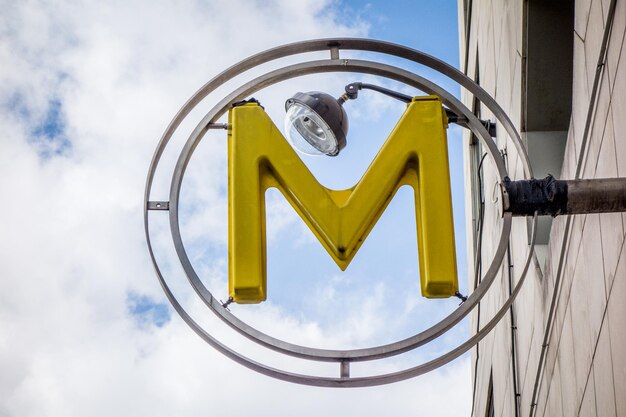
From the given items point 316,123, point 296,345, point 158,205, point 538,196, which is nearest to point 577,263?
point 538,196

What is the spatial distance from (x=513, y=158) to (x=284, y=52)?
3.61 meters

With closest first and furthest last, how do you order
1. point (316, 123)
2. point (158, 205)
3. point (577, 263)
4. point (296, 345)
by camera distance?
point (296, 345) < point (158, 205) < point (577, 263) < point (316, 123)

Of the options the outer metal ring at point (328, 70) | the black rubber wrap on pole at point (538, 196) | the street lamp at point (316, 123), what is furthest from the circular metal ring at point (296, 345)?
the street lamp at point (316, 123)

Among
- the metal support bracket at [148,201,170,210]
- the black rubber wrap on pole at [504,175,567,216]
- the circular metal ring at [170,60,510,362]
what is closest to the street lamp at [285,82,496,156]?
the circular metal ring at [170,60,510,362]

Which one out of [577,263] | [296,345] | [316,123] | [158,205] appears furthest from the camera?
[316,123]

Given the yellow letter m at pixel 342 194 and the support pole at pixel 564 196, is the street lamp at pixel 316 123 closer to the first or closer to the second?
the yellow letter m at pixel 342 194

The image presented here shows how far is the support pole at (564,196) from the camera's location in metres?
3.96

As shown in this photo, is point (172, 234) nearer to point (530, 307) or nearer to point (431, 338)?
point (431, 338)

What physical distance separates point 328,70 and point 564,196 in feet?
5.44

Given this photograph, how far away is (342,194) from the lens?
5.17 metres

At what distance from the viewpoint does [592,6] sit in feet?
16.6

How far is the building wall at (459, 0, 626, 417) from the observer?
178 inches

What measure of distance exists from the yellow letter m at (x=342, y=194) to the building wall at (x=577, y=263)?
373 mm

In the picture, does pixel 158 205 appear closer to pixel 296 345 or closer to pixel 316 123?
pixel 296 345
